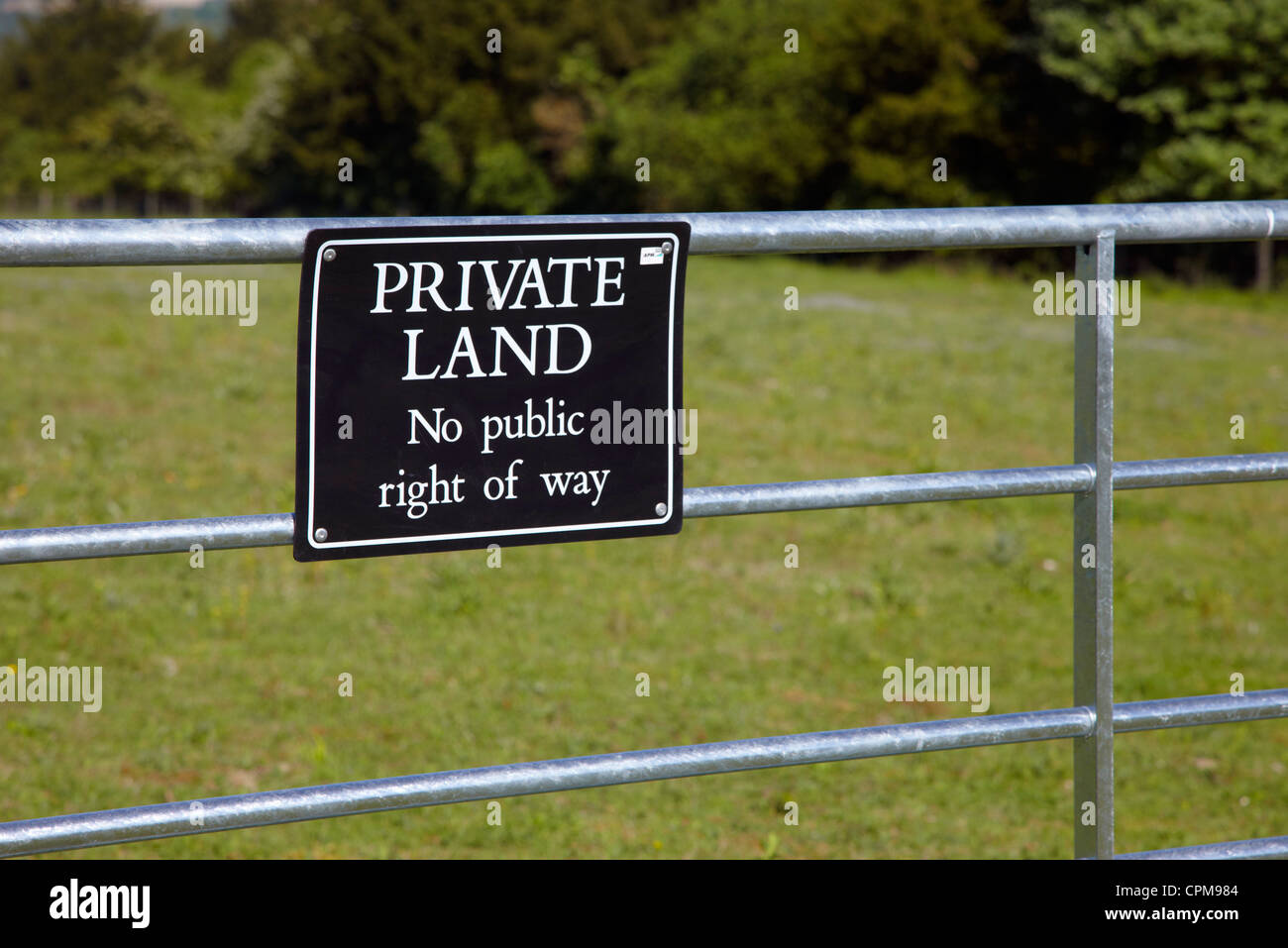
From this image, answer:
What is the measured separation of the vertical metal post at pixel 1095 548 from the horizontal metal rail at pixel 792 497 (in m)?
0.05

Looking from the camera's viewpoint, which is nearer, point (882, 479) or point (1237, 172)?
point (882, 479)

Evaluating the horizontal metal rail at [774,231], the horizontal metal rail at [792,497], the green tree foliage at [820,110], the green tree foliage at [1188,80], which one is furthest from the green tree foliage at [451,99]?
the horizontal metal rail at [792,497]

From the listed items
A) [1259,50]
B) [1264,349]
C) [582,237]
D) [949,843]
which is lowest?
[949,843]

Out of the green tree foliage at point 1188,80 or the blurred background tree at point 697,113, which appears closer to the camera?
the green tree foliage at point 1188,80

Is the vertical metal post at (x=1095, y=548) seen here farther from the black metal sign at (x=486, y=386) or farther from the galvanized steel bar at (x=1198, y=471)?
the black metal sign at (x=486, y=386)

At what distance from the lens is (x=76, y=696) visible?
5070mm

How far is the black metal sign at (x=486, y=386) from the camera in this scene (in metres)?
1.93

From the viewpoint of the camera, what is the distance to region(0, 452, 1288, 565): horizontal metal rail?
180 cm

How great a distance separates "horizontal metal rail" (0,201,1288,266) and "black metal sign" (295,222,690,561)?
0.16 feet

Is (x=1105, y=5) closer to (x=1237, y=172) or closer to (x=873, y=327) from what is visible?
(x=1237, y=172)

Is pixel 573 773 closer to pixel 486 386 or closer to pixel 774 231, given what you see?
pixel 486 386

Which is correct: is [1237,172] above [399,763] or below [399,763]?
above
